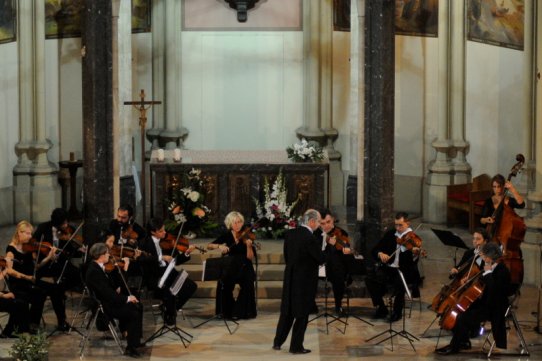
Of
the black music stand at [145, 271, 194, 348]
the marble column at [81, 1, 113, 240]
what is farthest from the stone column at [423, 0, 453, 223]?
the black music stand at [145, 271, 194, 348]

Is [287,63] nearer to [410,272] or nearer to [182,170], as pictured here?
[182,170]

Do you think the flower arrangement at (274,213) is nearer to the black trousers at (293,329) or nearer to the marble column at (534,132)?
the marble column at (534,132)

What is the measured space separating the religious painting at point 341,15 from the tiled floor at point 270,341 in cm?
580

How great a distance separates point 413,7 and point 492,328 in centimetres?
773

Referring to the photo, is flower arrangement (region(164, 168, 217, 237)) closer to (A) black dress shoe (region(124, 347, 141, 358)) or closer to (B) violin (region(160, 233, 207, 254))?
(B) violin (region(160, 233, 207, 254))

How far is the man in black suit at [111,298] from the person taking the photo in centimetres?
1359

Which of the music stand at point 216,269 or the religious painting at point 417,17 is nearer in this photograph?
the music stand at point 216,269

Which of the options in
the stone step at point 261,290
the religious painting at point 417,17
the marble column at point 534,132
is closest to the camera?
the stone step at point 261,290

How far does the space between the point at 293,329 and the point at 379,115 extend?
9.95 ft

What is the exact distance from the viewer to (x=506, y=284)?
44.4 ft

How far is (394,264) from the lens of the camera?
1515 cm

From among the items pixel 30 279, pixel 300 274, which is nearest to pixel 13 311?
pixel 30 279

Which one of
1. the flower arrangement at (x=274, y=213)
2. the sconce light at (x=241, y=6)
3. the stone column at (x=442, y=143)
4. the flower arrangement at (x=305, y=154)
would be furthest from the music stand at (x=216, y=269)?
the sconce light at (x=241, y=6)

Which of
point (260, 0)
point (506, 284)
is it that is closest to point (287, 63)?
point (260, 0)
